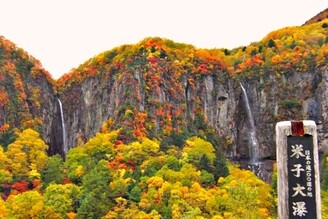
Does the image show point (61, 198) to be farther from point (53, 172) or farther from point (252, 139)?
point (252, 139)

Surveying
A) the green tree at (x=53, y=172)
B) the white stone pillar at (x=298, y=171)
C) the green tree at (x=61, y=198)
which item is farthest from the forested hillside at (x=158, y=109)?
the white stone pillar at (x=298, y=171)

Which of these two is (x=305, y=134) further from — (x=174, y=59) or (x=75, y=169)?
(x=174, y=59)

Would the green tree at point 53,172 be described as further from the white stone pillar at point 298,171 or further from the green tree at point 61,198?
the white stone pillar at point 298,171

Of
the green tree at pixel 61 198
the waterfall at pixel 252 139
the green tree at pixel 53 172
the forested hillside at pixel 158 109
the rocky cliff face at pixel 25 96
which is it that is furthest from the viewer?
the waterfall at pixel 252 139

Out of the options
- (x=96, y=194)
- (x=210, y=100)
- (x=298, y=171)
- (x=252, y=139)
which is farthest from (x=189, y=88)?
(x=298, y=171)

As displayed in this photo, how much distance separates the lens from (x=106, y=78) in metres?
62.2

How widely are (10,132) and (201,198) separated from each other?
1172 inches

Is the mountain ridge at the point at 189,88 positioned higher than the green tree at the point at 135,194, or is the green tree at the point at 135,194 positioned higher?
the mountain ridge at the point at 189,88

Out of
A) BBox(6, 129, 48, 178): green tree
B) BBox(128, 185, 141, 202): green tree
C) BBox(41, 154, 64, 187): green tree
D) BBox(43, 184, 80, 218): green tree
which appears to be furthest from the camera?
BBox(6, 129, 48, 178): green tree

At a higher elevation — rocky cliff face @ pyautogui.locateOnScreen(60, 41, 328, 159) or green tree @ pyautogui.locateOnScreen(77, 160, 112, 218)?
rocky cliff face @ pyautogui.locateOnScreen(60, 41, 328, 159)

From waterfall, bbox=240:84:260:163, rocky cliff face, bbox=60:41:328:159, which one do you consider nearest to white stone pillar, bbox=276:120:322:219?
rocky cliff face, bbox=60:41:328:159

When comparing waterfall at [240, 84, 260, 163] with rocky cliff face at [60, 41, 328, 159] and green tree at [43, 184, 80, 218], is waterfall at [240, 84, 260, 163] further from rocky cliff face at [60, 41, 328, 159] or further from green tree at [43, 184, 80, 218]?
green tree at [43, 184, 80, 218]

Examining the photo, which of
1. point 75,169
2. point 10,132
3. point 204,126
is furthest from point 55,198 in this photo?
point 204,126

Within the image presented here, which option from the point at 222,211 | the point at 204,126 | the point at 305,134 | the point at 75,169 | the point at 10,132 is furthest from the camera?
the point at 204,126
